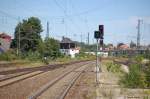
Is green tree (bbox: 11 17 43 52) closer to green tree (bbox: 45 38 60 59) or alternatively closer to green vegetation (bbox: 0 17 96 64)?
green vegetation (bbox: 0 17 96 64)

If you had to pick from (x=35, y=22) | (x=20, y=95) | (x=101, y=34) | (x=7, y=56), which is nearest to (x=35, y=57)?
(x=7, y=56)

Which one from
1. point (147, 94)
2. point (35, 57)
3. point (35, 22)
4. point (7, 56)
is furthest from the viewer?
point (35, 22)

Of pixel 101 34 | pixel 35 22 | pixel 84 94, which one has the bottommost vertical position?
Answer: pixel 84 94

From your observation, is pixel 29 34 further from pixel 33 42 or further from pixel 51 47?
pixel 51 47

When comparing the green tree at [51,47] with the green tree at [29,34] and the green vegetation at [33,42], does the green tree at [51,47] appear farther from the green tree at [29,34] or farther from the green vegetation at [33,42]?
the green tree at [29,34]

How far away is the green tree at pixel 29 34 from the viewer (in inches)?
4220

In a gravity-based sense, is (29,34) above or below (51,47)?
above

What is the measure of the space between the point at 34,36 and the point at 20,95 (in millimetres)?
95271

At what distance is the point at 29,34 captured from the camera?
10975cm

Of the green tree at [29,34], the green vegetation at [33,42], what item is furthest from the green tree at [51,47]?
the green tree at [29,34]

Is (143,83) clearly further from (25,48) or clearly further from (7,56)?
(25,48)

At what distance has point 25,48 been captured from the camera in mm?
106938

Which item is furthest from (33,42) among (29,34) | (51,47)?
(51,47)

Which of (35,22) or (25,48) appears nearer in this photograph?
(25,48)
